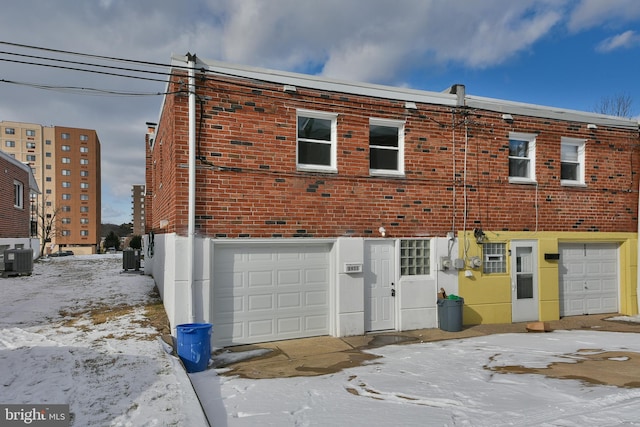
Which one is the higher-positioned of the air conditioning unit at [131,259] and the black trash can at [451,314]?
the air conditioning unit at [131,259]

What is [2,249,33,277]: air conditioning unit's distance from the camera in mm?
15477

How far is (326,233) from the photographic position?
906 centimetres

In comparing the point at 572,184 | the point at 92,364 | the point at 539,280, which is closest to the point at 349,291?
the point at 92,364

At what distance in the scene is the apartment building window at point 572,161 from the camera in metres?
11.4

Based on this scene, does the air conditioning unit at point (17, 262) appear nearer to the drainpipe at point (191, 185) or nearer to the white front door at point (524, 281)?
the drainpipe at point (191, 185)

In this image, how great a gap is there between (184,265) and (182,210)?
109 centimetres

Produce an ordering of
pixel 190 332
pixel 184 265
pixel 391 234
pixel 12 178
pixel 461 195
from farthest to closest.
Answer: pixel 12 178, pixel 461 195, pixel 391 234, pixel 184 265, pixel 190 332

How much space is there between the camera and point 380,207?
954 cm

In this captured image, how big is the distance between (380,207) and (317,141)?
7.14 feet

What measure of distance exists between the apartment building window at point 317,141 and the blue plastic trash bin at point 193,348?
165 inches

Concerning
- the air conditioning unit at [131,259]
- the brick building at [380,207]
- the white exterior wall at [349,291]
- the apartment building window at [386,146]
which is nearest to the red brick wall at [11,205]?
the air conditioning unit at [131,259]

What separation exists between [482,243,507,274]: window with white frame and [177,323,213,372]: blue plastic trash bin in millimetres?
7272

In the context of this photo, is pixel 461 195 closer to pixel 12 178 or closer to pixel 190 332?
pixel 190 332

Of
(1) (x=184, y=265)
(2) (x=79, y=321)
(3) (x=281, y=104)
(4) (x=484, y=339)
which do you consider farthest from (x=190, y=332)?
(4) (x=484, y=339)
